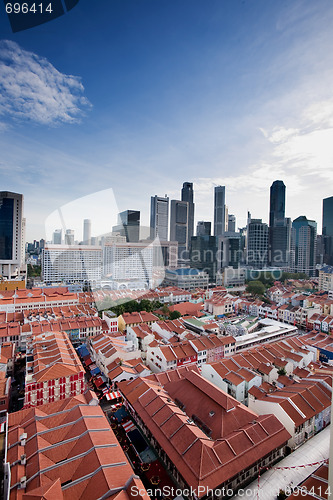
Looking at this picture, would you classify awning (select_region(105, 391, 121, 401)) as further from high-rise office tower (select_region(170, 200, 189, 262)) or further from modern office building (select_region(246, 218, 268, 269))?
high-rise office tower (select_region(170, 200, 189, 262))

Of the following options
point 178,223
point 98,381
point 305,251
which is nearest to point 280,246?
point 305,251

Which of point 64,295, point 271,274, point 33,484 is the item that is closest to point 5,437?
point 33,484

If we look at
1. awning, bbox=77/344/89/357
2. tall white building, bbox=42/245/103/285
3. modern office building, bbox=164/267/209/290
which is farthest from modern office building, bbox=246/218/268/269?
awning, bbox=77/344/89/357

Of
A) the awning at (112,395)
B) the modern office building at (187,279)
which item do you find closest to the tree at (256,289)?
the modern office building at (187,279)

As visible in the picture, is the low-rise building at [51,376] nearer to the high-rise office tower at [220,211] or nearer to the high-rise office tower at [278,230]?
the high-rise office tower at [278,230]

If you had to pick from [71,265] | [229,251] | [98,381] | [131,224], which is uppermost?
[131,224]

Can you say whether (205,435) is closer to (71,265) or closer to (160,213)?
(71,265)

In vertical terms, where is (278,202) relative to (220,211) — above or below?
above
